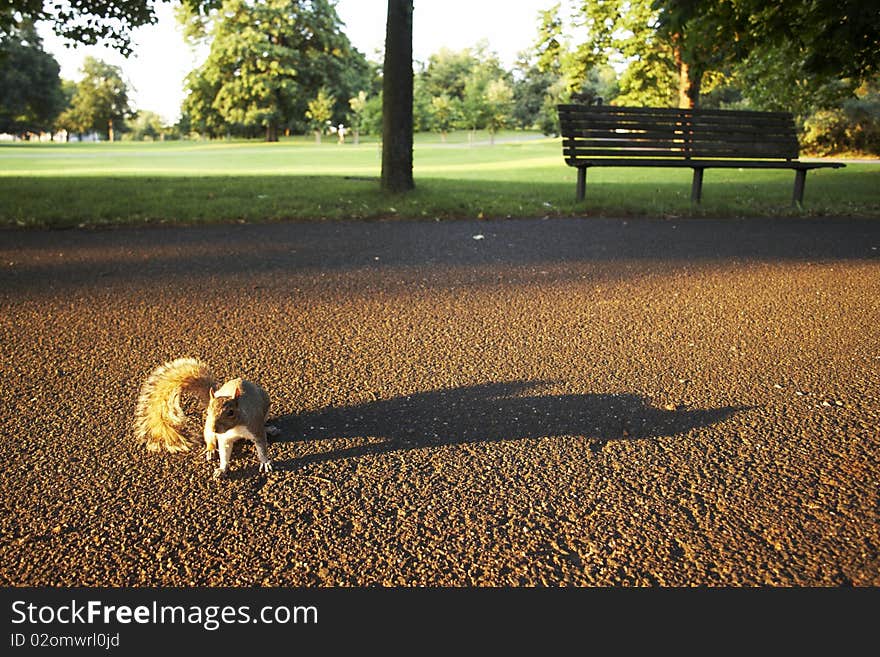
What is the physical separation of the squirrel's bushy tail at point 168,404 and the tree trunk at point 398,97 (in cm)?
837

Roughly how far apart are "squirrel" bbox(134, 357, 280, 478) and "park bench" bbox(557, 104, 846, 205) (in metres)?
8.57

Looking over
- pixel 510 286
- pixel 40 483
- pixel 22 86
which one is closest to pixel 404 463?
pixel 40 483

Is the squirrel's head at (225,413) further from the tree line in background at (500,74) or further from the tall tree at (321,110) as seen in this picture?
the tall tree at (321,110)

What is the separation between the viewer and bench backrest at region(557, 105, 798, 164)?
10.7 meters

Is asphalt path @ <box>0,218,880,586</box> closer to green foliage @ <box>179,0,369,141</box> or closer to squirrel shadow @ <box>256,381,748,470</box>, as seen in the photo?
squirrel shadow @ <box>256,381,748,470</box>

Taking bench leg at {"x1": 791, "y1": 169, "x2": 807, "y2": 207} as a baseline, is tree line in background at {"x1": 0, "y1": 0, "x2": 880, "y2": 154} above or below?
above

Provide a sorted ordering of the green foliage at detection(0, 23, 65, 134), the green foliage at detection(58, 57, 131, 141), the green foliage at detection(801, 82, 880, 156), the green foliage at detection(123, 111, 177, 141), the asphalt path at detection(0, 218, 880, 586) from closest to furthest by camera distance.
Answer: the asphalt path at detection(0, 218, 880, 586)
the green foliage at detection(801, 82, 880, 156)
the green foliage at detection(0, 23, 65, 134)
the green foliage at detection(58, 57, 131, 141)
the green foliage at detection(123, 111, 177, 141)

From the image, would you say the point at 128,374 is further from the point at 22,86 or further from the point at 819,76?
the point at 22,86

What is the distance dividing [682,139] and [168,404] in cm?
1025

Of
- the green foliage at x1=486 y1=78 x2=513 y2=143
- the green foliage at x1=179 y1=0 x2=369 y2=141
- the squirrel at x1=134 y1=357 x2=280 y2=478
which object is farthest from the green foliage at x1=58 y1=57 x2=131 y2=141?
the squirrel at x1=134 y1=357 x2=280 y2=478

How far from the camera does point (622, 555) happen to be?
6.89 ft

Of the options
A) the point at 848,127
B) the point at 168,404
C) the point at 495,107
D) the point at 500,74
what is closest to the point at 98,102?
the point at 500,74

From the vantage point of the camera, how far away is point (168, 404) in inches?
109

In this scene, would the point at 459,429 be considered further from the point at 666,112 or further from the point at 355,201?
the point at 666,112
